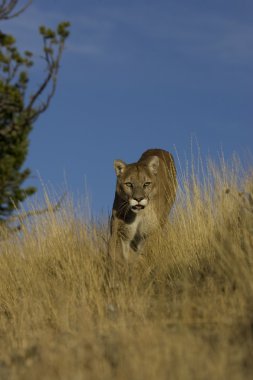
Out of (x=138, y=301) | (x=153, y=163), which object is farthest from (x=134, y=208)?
(x=138, y=301)

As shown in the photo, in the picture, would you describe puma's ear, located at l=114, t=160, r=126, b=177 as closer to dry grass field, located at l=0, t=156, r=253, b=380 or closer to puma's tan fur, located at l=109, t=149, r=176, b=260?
puma's tan fur, located at l=109, t=149, r=176, b=260

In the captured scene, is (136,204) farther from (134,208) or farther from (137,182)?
(137,182)

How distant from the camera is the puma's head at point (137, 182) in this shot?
377 inches

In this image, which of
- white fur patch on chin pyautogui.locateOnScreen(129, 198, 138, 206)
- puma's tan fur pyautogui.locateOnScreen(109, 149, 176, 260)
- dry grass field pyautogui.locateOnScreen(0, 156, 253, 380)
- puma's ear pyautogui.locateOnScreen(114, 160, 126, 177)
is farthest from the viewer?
puma's ear pyautogui.locateOnScreen(114, 160, 126, 177)

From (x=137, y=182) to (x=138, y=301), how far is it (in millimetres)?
3022

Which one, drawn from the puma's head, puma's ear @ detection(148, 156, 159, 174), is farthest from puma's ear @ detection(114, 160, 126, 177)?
puma's ear @ detection(148, 156, 159, 174)

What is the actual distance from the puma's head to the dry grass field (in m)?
0.75

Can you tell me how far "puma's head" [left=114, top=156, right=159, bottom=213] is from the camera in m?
9.57

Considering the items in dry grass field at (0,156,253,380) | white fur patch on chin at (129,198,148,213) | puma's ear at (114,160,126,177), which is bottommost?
dry grass field at (0,156,253,380)

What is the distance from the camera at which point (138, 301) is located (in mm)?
6949

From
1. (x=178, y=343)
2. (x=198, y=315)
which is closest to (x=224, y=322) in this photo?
(x=198, y=315)

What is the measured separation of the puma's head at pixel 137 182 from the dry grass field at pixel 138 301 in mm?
748

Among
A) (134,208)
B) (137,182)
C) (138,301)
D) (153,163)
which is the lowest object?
(138,301)

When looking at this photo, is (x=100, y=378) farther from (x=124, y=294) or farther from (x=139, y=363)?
(x=124, y=294)
